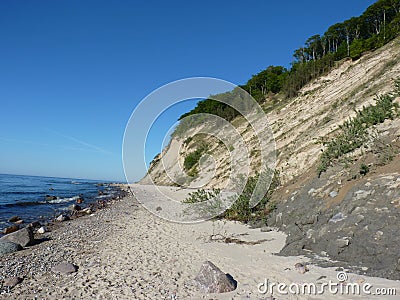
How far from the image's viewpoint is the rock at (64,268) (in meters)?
6.96

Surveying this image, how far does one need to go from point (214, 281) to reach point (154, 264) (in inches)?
93.0

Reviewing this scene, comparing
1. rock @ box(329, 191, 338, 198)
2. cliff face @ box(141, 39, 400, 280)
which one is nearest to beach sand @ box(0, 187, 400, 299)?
cliff face @ box(141, 39, 400, 280)

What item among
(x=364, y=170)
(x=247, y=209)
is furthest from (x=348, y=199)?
(x=247, y=209)

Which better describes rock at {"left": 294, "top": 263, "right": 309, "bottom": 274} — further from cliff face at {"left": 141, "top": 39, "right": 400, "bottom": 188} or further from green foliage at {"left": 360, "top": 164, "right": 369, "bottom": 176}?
cliff face at {"left": 141, "top": 39, "right": 400, "bottom": 188}

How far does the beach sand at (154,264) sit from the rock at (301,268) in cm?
8

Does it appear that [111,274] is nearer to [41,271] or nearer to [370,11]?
[41,271]

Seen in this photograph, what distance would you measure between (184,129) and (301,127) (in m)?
14.7

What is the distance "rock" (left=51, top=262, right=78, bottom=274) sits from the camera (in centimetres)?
696

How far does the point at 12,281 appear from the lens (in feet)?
21.1

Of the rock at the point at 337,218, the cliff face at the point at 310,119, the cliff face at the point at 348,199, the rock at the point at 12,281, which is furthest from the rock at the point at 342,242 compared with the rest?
the rock at the point at 12,281

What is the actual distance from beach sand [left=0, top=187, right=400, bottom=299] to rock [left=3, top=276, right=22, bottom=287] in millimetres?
131

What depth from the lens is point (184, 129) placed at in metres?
31.7

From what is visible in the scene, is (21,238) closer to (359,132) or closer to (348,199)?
(348,199)

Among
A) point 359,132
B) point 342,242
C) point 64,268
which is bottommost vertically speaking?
point 64,268
